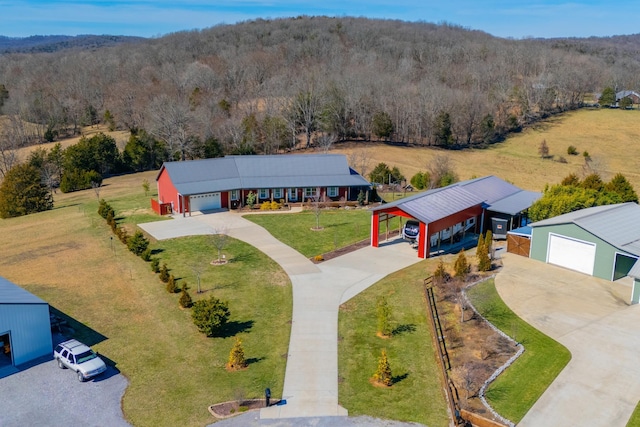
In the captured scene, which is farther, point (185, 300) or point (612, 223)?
point (612, 223)

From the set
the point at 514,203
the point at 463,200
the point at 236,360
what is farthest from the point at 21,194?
the point at 514,203

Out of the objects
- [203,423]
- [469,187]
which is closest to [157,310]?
[203,423]

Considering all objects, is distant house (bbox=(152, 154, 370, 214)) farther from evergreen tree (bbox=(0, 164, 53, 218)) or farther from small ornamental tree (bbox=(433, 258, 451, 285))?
small ornamental tree (bbox=(433, 258, 451, 285))

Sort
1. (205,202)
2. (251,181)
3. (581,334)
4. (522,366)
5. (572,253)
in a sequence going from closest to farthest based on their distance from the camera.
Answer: (522,366) → (581,334) → (572,253) → (205,202) → (251,181)

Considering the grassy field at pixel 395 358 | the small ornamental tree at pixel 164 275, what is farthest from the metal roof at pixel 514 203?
the small ornamental tree at pixel 164 275

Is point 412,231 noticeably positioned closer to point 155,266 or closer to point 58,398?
point 155,266

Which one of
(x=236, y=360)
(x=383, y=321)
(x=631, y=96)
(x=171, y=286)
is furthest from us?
(x=631, y=96)
